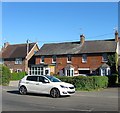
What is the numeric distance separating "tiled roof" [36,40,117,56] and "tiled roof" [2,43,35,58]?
17.0 feet

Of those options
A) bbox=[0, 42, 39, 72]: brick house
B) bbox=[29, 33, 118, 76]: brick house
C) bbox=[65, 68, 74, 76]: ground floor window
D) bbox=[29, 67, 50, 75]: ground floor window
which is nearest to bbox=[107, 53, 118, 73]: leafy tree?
bbox=[29, 33, 118, 76]: brick house

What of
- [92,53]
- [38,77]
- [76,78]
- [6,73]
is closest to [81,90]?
[76,78]

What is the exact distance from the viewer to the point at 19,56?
62.5 metres

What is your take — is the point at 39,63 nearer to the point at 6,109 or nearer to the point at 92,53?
the point at 92,53

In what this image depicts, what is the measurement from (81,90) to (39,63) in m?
33.8

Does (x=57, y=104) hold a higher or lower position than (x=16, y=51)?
lower

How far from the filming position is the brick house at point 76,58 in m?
51.1

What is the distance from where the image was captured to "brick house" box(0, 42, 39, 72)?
203 feet

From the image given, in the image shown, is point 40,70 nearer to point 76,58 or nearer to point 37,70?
point 37,70

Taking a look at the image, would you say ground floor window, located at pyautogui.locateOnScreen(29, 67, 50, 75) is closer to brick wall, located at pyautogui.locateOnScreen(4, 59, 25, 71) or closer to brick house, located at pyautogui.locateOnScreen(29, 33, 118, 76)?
brick house, located at pyautogui.locateOnScreen(29, 33, 118, 76)

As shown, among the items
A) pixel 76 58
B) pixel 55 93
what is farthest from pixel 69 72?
pixel 55 93

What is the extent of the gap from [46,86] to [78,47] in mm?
36216

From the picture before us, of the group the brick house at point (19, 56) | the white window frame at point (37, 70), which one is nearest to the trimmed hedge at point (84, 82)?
the white window frame at point (37, 70)

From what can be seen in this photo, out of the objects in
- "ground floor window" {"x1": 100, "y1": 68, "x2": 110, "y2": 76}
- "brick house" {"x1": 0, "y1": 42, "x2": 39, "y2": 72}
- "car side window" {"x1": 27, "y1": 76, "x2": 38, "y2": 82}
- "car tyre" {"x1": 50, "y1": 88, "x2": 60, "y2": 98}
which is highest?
"brick house" {"x1": 0, "y1": 42, "x2": 39, "y2": 72}
